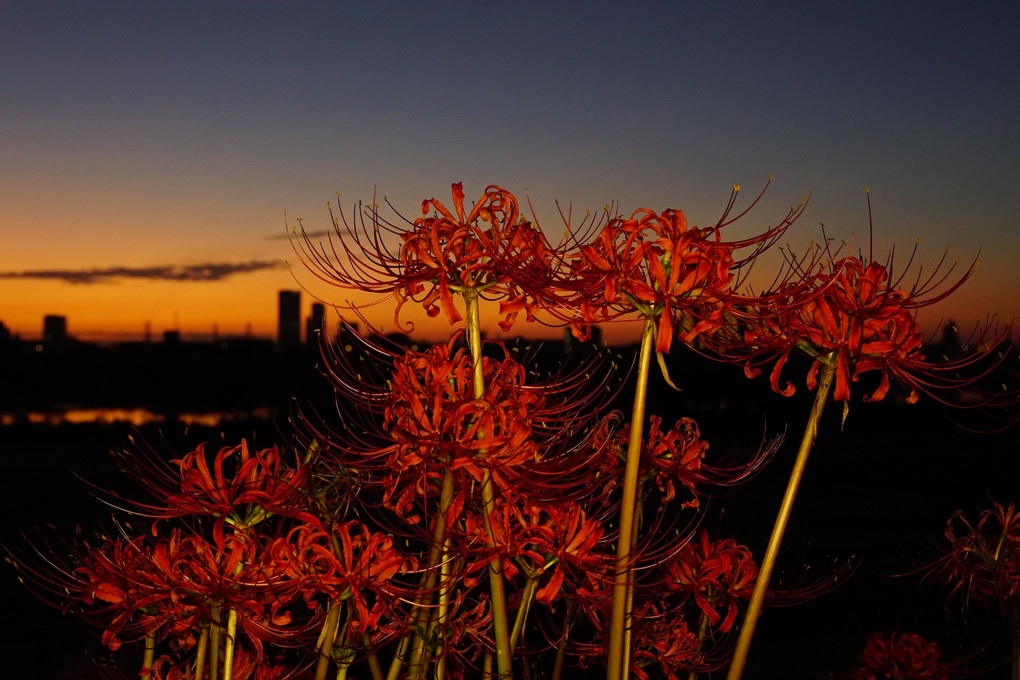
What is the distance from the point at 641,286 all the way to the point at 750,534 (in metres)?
15.4

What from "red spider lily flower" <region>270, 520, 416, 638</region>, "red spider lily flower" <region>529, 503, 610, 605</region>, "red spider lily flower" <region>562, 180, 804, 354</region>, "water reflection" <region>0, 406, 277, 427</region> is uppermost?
"red spider lily flower" <region>562, 180, 804, 354</region>

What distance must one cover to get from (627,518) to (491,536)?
0.90ft

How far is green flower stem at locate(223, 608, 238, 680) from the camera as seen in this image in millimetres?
1734

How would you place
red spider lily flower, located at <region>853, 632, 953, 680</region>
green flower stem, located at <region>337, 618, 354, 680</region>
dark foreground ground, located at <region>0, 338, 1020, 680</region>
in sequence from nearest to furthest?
green flower stem, located at <region>337, 618, 354, 680</region> < red spider lily flower, located at <region>853, 632, 953, 680</region> < dark foreground ground, located at <region>0, 338, 1020, 680</region>

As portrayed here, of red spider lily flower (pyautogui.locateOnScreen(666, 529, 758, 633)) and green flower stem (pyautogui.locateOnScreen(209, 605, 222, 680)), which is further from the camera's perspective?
red spider lily flower (pyautogui.locateOnScreen(666, 529, 758, 633))

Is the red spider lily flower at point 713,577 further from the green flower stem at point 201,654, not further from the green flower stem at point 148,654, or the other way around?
the green flower stem at point 148,654

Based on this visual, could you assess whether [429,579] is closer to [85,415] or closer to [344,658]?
[344,658]

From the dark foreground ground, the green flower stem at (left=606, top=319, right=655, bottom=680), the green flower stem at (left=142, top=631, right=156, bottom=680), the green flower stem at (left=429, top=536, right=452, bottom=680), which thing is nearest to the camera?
the green flower stem at (left=606, top=319, right=655, bottom=680)

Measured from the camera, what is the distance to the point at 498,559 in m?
1.74

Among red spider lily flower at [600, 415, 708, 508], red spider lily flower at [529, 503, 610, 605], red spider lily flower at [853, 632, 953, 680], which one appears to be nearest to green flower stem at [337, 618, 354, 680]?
red spider lily flower at [529, 503, 610, 605]

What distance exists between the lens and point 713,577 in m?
2.11

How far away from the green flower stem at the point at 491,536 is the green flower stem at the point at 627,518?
0.64ft

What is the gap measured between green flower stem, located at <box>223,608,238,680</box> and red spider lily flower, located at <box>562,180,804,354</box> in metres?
0.92

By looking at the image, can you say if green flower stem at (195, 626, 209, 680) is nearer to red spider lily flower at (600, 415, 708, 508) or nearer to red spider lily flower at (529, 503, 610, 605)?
red spider lily flower at (529, 503, 610, 605)
